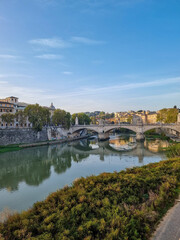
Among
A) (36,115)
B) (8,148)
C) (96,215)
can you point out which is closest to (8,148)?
(8,148)

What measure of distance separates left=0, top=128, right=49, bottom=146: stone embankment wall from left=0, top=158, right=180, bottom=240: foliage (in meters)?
30.7

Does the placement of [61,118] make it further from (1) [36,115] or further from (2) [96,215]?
(2) [96,215]

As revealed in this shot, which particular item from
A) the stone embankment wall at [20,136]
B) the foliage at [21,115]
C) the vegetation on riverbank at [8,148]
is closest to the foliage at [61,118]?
Result: the stone embankment wall at [20,136]

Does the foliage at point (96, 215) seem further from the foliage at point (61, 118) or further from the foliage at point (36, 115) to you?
the foliage at point (61, 118)

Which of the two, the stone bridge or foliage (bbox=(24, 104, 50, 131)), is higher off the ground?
foliage (bbox=(24, 104, 50, 131))

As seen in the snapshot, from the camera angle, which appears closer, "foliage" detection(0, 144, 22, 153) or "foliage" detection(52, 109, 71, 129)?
"foliage" detection(0, 144, 22, 153)

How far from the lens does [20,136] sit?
36.7 m

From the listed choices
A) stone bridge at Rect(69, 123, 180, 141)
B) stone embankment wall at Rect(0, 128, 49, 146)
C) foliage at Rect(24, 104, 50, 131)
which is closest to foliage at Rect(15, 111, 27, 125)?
foliage at Rect(24, 104, 50, 131)

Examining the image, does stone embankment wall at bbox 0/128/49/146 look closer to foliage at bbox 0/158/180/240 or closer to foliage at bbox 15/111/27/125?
foliage at bbox 15/111/27/125

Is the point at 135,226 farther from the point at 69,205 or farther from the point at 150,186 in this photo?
the point at 150,186

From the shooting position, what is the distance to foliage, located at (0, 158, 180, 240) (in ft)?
14.1

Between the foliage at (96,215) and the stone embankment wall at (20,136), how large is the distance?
30722mm

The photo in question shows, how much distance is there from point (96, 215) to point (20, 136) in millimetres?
35067

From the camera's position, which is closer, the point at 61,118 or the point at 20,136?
the point at 20,136
